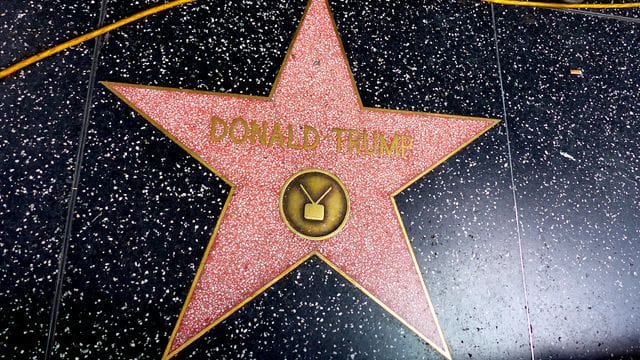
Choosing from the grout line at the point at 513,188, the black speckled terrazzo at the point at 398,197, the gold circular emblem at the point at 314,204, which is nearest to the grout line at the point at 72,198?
the black speckled terrazzo at the point at 398,197

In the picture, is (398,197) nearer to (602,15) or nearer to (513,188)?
(513,188)

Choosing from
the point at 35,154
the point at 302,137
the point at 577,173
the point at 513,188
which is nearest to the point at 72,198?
the point at 35,154

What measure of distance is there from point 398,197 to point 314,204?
188 mm

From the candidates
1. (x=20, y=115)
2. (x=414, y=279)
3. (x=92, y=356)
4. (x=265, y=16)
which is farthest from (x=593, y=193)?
(x=20, y=115)

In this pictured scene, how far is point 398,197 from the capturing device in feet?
2.84

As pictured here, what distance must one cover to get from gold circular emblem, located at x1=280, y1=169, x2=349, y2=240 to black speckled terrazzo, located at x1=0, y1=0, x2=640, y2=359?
9cm

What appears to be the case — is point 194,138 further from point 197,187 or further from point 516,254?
point 516,254

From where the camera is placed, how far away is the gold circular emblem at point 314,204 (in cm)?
80

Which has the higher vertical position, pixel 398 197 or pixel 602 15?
pixel 602 15

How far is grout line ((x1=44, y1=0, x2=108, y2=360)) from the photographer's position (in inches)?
27.9

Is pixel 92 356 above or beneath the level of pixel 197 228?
beneath

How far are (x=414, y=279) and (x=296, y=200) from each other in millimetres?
283

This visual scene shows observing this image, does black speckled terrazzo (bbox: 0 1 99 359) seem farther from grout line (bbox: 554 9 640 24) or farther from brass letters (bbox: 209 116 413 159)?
grout line (bbox: 554 9 640 24)

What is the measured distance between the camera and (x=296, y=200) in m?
0.80
